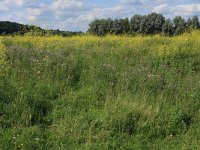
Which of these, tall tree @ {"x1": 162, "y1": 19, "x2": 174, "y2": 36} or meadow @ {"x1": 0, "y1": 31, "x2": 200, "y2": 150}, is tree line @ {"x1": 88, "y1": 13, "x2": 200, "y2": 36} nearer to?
tall tree @ {"x1": 162, "y1": 19, "x2": 174, "y2": 36}

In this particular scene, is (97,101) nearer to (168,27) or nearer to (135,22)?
(168,27)

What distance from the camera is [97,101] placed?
914 centimetres

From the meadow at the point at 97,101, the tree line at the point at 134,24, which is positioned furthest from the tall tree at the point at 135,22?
the meadow at the point at 97,101

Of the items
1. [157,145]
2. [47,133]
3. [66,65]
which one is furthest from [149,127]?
[66,65]

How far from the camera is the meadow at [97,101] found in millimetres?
7512

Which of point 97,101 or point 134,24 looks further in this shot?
point 134,24

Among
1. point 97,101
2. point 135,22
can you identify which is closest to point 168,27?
point 135,22

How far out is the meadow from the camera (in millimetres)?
7512

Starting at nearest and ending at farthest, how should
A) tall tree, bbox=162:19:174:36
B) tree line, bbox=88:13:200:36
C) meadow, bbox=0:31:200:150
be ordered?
meadow, bbox=0:31:200:150 < tall tree, bbox=162:19:174:36 < tree line, bbox=88:13:200:36

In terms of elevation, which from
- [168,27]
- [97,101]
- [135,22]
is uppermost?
[135,22]

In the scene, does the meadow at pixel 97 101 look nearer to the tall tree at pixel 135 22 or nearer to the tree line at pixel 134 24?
the tree line at pixel 134 24

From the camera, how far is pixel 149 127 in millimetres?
8039

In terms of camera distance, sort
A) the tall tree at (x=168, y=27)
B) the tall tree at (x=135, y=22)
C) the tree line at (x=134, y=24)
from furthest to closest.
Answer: the tall tree at (x=135, y=22) → the tree line at (x=134, y=24) → the tall tree at (x=168, y=27)

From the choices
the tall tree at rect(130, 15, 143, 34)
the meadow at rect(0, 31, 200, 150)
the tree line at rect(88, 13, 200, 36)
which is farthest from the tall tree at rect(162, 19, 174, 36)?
the meadow at rect(0, 31, 200, 150)
